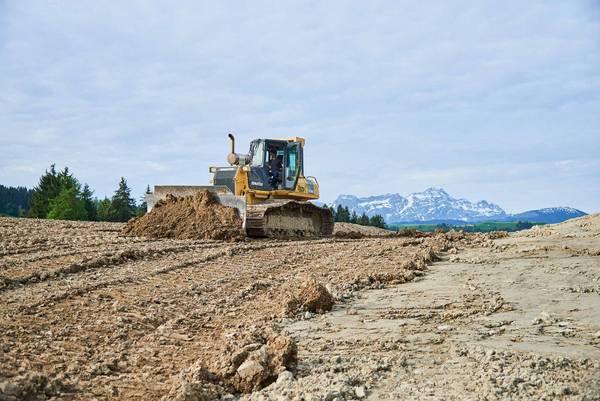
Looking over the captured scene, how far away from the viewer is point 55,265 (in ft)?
35.8

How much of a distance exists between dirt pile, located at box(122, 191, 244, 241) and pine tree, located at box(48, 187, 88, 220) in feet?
106

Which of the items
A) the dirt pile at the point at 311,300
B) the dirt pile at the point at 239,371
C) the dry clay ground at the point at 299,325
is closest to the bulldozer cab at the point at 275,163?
the dry clay ground at the point at 299,325

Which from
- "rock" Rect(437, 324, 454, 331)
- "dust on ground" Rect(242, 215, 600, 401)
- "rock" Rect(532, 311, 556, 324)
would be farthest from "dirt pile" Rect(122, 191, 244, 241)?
"rock" Rect(532, 311, 556, 324)

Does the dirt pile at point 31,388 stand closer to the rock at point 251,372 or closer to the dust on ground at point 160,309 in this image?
the dust on ground at point 160,309

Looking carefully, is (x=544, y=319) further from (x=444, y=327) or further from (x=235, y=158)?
(x=235, y=158)

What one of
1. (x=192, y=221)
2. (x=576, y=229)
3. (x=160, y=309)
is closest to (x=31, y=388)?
(x=160, y=309)

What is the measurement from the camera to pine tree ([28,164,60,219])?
53.8m

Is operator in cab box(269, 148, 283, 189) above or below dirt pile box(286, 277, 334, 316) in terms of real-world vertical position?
above

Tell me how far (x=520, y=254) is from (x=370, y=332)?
6664mm

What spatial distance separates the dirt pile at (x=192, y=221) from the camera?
58.1ft

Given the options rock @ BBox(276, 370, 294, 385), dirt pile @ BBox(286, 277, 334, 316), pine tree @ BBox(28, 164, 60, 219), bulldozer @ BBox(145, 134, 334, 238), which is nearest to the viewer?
rock @ BBox(276, 370, 294, 385)

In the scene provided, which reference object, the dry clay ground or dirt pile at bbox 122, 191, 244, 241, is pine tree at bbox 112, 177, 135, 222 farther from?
the dry clay ground

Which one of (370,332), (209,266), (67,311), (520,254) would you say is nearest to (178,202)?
(209,266)

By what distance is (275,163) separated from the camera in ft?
72.3
